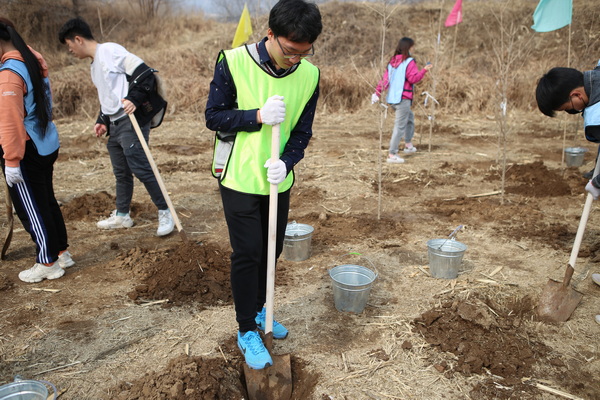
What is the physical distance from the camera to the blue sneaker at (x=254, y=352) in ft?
8.56

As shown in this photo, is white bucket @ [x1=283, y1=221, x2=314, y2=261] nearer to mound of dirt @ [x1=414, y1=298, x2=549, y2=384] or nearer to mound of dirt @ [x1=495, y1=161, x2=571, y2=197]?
mound of dirt @ [x1=414, y1=298, x2=549, y2=384]

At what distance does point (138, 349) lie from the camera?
2.98 meters

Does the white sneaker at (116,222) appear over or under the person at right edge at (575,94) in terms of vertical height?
under

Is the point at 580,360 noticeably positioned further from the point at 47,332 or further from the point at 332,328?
the point at 47,332

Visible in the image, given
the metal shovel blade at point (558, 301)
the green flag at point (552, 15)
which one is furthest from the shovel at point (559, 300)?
the green flag at point (552, 15)

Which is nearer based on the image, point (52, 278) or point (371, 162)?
point (52, 278)

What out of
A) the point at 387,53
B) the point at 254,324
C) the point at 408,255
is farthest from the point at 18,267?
the point at 387,53

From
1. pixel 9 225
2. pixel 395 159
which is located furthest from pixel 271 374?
pixel 395 159

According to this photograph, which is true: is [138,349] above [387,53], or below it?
below

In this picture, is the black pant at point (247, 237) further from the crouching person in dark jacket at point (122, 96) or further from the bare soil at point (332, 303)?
the crouching person in dark jacket at point (122, 96)

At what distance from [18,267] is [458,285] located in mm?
4157

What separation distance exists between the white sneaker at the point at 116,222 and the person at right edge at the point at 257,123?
2.99 m

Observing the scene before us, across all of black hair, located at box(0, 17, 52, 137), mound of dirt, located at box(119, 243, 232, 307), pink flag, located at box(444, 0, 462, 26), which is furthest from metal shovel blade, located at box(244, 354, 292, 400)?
pink flag, located at box(444, 0, 462, 26)

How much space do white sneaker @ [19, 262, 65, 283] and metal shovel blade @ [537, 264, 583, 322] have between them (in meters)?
4.17
